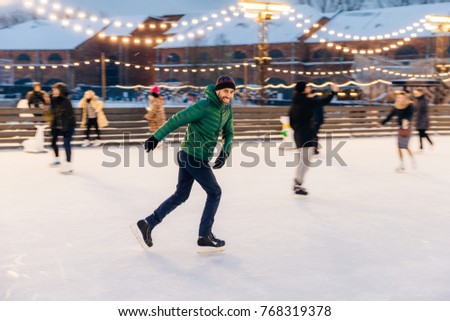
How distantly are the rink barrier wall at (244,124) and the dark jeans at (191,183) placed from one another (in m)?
10.0

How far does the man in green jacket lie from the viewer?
422 cm

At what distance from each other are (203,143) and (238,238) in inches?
46.8

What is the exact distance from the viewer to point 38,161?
11.1 metres

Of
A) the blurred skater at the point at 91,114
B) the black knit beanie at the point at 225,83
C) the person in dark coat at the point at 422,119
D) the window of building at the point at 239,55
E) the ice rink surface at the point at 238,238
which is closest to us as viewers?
the ice rink surface at the point at 238,238

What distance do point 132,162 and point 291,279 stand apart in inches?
308

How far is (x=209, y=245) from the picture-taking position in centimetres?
458

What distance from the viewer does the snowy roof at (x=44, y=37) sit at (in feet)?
148

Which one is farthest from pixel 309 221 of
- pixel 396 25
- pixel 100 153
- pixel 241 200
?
pixel 396 25

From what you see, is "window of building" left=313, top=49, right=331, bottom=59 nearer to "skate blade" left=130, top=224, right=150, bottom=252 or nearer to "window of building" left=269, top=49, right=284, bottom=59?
"window of building" left=269, top=49, right=284, bottom=59

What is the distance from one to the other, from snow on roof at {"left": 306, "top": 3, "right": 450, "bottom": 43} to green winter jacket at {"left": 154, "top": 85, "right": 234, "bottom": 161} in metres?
38.1

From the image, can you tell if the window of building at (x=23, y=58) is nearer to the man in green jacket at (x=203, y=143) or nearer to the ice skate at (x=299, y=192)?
the ice skate at (x=299, y=192)

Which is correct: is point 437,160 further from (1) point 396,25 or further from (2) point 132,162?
(1) point 396,25

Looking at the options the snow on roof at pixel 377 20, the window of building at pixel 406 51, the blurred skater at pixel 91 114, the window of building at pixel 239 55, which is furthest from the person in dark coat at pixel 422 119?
the window of building at pixel 239 55

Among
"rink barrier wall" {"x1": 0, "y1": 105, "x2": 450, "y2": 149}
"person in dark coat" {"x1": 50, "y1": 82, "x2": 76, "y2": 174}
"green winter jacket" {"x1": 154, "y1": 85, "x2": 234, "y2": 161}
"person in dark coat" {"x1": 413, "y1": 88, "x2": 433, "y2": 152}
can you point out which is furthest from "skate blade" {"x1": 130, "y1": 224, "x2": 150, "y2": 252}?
"person in dark coat" {"x1": 413, "y1": 88, "x2": 433, "y2": 152}
